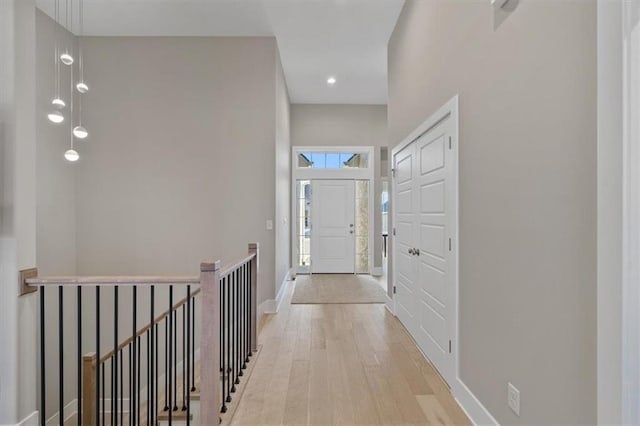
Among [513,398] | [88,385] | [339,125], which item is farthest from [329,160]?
[513,398]

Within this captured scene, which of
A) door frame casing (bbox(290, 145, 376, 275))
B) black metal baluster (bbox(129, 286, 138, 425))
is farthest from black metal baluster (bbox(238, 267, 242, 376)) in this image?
door frame casing (bbox(290, 145, 376, 275))

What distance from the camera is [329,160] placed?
23.6ft

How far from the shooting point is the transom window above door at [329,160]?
716 cm

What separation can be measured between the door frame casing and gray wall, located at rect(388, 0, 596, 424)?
181 inches

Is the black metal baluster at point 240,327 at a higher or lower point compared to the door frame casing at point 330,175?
lower

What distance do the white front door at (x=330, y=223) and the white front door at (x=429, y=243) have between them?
325 centimetres


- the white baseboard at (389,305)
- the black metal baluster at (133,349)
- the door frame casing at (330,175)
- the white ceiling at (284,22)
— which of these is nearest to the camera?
the black metal baluster at (133,349)

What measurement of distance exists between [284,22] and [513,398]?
4.12 metres

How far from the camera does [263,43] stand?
4410 mm

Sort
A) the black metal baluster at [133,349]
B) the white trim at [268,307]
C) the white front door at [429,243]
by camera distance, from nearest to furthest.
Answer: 1. the black metal baluster at [133,349]
2. the white front door at [429,243]
3. the white trim at [268,307]

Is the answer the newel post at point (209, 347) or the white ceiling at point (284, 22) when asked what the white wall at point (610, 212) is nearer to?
the newel post at point (209, 347)

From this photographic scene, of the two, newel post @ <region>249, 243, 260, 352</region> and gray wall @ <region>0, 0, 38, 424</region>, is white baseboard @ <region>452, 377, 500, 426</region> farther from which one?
gray wall @ <region>0, 0, 38, 424</region>

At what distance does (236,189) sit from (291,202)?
2.64 metres

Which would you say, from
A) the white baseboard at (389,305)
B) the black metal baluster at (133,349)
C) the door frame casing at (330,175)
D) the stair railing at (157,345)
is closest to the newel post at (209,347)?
the stair railing at (157,345)
